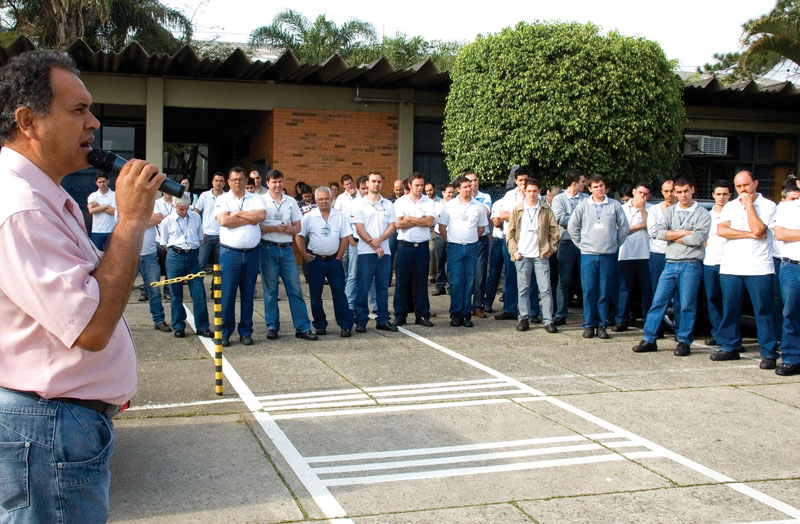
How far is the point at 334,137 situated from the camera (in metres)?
18.2

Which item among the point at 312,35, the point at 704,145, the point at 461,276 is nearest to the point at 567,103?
the point at 461,276

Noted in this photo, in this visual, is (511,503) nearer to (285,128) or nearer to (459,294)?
(459,294)

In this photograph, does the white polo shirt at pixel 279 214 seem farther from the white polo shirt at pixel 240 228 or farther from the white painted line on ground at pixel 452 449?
the white painted line on ground at pixel 452 449

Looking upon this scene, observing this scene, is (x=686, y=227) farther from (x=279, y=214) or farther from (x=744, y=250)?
(x=279, y=214)

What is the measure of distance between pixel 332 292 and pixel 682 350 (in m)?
4.35

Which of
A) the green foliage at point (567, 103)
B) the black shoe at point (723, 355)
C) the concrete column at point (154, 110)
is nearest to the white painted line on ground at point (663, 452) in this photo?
the black shoe at point (723, 355)

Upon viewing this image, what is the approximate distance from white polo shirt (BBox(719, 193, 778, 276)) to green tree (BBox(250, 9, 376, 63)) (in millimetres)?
21280

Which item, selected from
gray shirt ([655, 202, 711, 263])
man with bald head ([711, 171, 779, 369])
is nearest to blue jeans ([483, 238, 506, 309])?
gray shirt ([655, 202, 711, 263])

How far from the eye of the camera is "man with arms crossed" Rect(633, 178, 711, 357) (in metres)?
9.56

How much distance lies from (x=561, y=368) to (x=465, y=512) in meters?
4.24

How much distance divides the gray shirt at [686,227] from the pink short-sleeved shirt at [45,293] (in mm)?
8413

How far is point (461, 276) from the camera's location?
446 inches

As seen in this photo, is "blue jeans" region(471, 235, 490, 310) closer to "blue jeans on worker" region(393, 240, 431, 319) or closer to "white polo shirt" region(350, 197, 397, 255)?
"blue jeans on worker" region(393, 240, 431, 319)

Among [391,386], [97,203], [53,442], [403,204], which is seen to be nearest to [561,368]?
[391,386]
